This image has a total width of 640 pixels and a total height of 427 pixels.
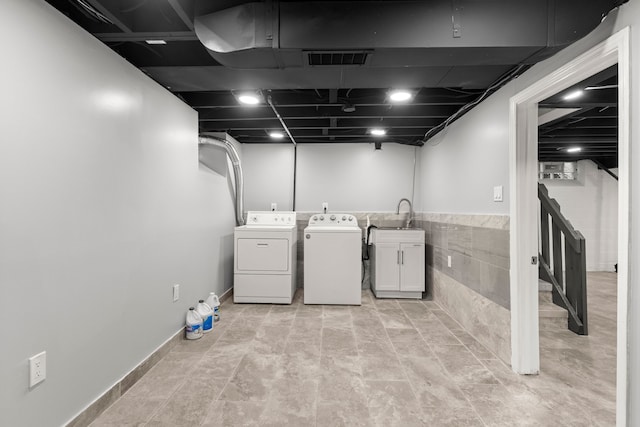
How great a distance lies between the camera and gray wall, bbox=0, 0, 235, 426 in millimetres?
1127

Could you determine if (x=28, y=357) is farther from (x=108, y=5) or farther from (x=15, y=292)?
(x=108, y=5)

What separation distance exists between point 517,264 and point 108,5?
9.01 ft

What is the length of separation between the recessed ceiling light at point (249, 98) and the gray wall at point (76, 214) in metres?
0.55

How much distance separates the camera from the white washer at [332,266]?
3.37 m

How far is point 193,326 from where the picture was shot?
244 centimetres

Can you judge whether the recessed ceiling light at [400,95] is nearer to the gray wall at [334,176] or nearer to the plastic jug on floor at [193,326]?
the gray wall at [334,176]

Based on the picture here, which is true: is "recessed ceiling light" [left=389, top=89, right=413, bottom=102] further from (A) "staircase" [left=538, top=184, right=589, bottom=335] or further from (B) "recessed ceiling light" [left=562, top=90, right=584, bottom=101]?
(A) "staircase" [left=538, top=184, right=589, bottom=335]

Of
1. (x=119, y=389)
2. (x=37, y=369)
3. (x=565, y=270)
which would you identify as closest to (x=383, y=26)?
(x=37, y=369)

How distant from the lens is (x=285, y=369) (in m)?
2.00

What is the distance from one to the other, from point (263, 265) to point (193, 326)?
109 cm

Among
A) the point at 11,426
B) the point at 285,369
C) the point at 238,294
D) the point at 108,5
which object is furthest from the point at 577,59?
the point at 238,294

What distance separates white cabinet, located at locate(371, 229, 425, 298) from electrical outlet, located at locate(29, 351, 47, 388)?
3.01m

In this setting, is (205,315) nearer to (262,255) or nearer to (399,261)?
(262,255)

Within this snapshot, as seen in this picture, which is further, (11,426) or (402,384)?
(402,384)
